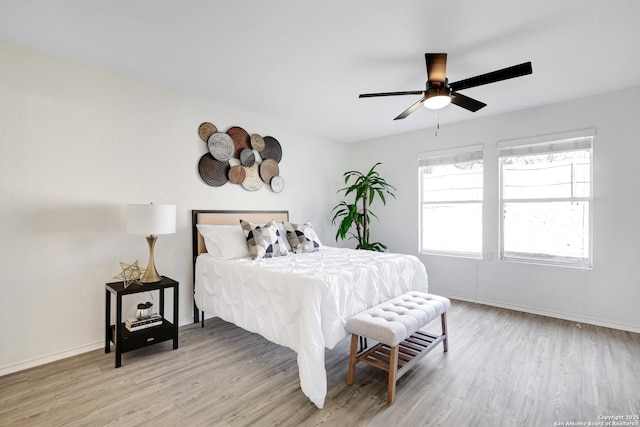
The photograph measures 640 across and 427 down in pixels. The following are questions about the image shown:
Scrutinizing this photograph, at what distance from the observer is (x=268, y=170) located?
4211 mm

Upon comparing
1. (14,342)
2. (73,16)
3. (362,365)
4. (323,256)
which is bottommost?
(362,365)

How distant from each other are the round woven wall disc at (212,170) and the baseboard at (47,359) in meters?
1.91

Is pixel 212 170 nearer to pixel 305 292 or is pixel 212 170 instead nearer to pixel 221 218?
pixel 221 218

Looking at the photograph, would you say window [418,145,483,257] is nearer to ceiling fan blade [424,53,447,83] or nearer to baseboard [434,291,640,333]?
baseboard [434,291,640,333]

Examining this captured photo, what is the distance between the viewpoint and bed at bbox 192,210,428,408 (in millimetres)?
2041

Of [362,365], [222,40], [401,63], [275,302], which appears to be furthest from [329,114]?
[362,365]

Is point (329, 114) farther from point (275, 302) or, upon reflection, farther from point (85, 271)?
point (85, 271)

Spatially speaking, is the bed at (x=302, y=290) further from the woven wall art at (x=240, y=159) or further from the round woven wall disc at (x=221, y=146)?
the round woven wall disc at (x=221, y=146)

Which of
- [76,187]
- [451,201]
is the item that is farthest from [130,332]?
[451,201]

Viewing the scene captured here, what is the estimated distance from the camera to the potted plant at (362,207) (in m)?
4.81

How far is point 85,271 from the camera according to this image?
8.82 ft

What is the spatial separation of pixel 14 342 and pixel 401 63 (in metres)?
3.87

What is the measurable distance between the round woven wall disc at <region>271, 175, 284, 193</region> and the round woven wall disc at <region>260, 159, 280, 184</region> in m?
0.05

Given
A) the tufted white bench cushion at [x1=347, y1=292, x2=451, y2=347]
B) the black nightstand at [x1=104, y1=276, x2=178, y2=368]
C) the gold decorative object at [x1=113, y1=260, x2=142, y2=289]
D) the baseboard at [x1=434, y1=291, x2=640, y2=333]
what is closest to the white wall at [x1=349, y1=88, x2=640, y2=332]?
the baseboard at [x1=434, y1=291, x2=640, y2=333]
